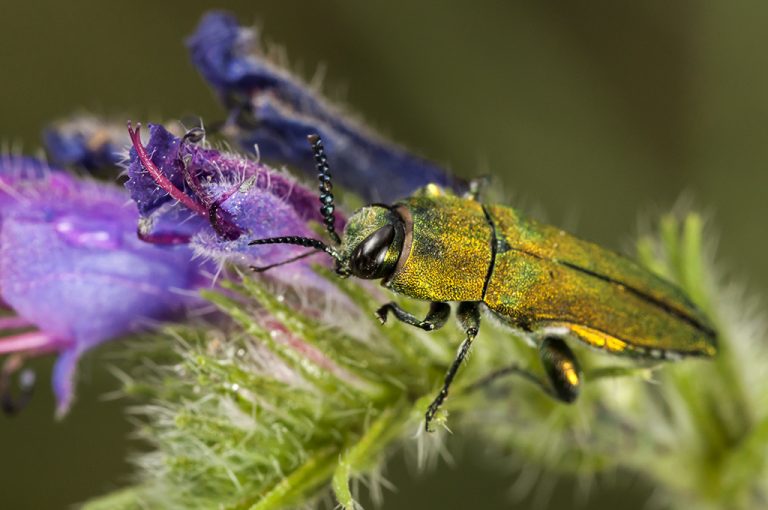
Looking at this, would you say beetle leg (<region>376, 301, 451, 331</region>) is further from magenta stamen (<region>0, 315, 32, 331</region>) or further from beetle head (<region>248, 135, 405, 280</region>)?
magenta stamen (<region>0, 315, 32, 331</region>)

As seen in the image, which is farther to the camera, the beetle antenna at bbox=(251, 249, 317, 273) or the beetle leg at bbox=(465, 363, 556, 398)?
the beetle leg at bbox=(465, 363, 556, 398)

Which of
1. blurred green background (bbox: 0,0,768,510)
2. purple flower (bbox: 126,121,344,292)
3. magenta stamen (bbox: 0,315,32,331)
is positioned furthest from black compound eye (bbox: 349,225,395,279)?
blurred green background (bbox: 0,0,768,510)

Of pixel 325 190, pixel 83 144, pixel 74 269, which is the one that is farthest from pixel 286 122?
pixel 74 269

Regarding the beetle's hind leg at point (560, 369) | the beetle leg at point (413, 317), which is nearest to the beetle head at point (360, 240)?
the beetle leg at point (413, 317)

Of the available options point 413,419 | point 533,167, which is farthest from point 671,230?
point 533,167

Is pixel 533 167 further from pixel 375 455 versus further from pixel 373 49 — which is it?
pixel 375 455

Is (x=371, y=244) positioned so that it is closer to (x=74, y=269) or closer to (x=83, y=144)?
(x=74, y=269)
